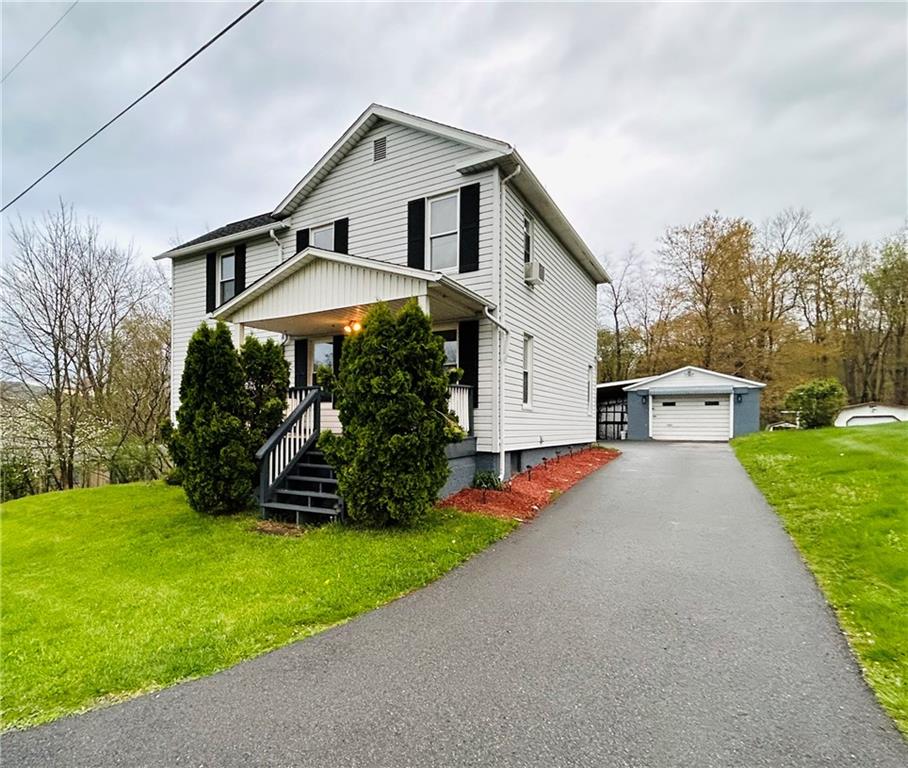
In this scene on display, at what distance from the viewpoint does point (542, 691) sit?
272cm

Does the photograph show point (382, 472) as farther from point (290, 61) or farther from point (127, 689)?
point (290, 61)

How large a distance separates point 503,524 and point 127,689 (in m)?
4.50

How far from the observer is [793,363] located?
24641mm

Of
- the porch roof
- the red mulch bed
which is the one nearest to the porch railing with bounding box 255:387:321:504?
the porch roof

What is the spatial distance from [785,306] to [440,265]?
26283 millimetres

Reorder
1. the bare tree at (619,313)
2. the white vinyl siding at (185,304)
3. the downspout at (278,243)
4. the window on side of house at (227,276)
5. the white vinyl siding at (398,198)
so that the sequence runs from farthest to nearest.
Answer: the bare tree at (619,313) → the white vinyl siding at (185,304) → the window on side of house at (227,276) → the downspout at (278,243) → the white vinyl siding at (398,198)

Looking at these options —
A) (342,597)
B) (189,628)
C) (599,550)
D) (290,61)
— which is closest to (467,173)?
(290,61)

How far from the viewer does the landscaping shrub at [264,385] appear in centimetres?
731

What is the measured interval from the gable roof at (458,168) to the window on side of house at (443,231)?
691mm

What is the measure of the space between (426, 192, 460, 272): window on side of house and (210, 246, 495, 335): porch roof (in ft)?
3.84

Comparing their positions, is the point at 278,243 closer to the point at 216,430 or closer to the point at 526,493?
the point at 216,430

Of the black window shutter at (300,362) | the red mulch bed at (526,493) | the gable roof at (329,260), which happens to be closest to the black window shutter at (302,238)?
the black window shutter at (300,362)

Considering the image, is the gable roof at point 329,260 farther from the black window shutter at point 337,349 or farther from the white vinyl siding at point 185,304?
the white vinyl siding at point 185,304

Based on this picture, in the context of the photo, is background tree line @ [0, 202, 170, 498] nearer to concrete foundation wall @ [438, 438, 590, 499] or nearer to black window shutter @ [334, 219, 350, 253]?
black window shutter @ [334, 219, 350, 253]
